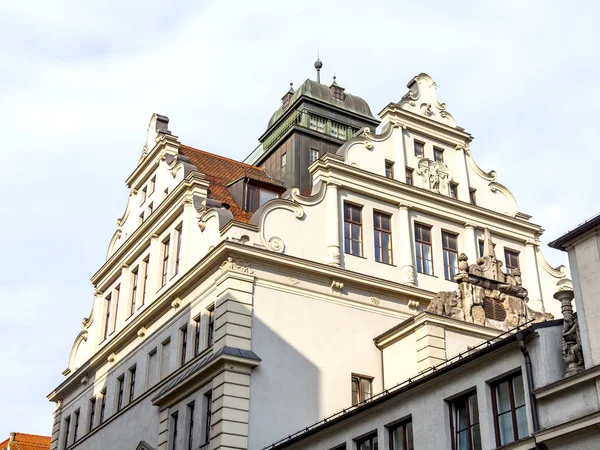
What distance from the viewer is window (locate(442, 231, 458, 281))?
39250mm

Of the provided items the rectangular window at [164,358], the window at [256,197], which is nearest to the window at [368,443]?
the rectangular window at [164,358]

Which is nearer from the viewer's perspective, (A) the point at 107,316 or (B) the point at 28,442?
(A) the point at 107,316

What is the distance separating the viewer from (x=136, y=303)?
4175 centimetres

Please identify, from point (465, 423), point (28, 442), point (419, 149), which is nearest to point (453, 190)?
point (419, 149)

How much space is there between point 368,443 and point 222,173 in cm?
1951

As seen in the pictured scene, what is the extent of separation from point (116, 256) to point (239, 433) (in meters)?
16.9

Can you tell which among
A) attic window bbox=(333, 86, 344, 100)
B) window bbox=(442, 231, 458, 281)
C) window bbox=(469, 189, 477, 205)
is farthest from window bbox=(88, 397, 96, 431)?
window bbox=(469, 189, 477, 205)

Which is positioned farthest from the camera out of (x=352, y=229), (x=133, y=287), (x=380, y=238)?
(x=133, y=287)

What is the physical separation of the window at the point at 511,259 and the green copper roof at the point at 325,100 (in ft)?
40.0

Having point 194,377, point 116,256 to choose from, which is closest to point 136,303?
point 116,256

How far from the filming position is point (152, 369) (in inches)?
1506

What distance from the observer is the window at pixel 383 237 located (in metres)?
37.6

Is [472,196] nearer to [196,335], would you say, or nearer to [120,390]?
[196,335]

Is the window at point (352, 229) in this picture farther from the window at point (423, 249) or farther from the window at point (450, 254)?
the window at point (450, 254)
